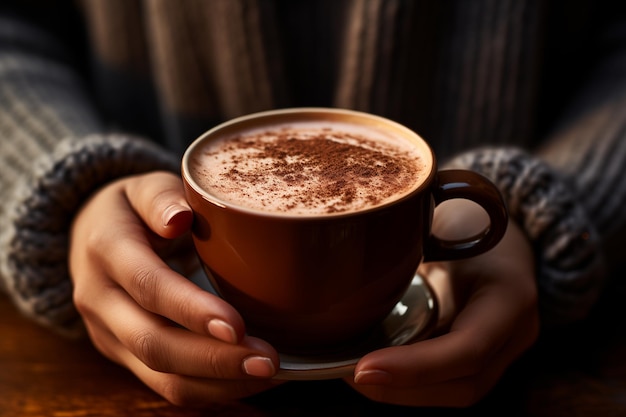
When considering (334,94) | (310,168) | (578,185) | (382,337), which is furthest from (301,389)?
(334,94)

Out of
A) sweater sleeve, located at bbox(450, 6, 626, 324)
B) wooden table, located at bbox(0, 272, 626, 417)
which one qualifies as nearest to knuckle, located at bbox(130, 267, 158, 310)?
wooden table, located at bbox(0, 272, 626, 417)

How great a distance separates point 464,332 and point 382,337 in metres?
0.07

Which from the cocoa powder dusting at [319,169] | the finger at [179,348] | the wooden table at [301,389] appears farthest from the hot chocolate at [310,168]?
the wooden table at [301,389]

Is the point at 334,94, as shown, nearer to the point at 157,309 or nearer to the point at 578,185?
the point at 578,185

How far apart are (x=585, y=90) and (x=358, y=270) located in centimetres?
73

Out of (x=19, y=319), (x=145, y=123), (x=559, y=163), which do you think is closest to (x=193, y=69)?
(x=145, y=123)

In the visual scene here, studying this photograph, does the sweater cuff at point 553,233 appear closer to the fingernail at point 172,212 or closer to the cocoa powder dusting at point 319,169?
the cocoa powder dusting at point 319,169

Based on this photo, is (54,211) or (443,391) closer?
(443,391)

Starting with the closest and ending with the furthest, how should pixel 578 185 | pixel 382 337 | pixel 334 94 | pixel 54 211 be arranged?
pixel 382 337, pixel 54 211, pixel 578 185, pixel 334 94

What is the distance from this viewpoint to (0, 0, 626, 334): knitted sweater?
62cm

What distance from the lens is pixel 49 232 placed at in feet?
2.01

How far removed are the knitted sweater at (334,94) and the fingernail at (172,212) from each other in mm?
210

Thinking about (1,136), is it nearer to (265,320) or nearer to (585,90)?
(265,320)

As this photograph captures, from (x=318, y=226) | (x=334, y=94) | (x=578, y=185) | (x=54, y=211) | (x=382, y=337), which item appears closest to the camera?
(x=318, y=226)
